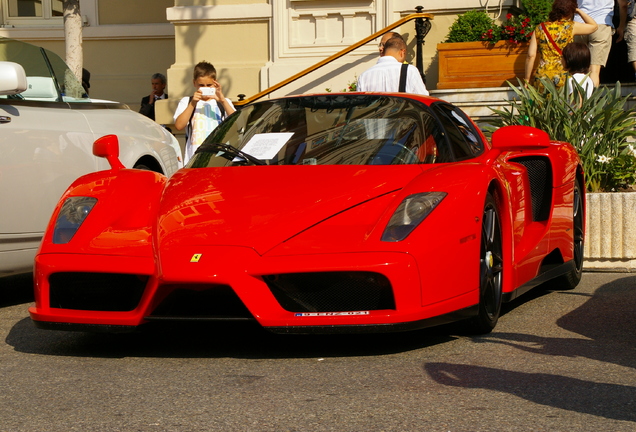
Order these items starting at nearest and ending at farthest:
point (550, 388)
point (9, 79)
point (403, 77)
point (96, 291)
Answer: point (550, 388)
point (96, 291)
point (9, 79)
point (403, 77)

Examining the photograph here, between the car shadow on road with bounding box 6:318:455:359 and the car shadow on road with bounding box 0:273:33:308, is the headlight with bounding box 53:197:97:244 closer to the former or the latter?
the car shadow on road with bounding box 6:318:455:359

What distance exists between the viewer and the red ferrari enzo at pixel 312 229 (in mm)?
4590

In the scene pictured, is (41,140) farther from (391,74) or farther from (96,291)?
(391,74)

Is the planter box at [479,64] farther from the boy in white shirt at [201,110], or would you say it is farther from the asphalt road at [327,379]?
the asphalt road at [327,379]

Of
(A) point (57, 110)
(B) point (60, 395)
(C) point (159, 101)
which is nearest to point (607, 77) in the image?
(C) point (159, 101)

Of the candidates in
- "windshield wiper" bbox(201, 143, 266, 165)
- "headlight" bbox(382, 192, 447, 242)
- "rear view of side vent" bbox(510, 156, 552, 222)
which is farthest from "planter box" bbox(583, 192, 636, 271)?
"headlight" bbox(382, 192, 447, 242)

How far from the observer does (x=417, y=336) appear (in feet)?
17.2

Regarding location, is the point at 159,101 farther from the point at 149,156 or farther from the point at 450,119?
the point at 450,119

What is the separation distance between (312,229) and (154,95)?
35.6ft

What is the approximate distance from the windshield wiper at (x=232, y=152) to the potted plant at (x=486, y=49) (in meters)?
7.80

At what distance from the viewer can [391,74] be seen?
8.65 metres

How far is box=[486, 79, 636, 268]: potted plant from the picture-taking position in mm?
7965

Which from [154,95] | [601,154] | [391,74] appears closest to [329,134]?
[391,74]

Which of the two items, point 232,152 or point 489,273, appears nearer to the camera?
point 489,273
